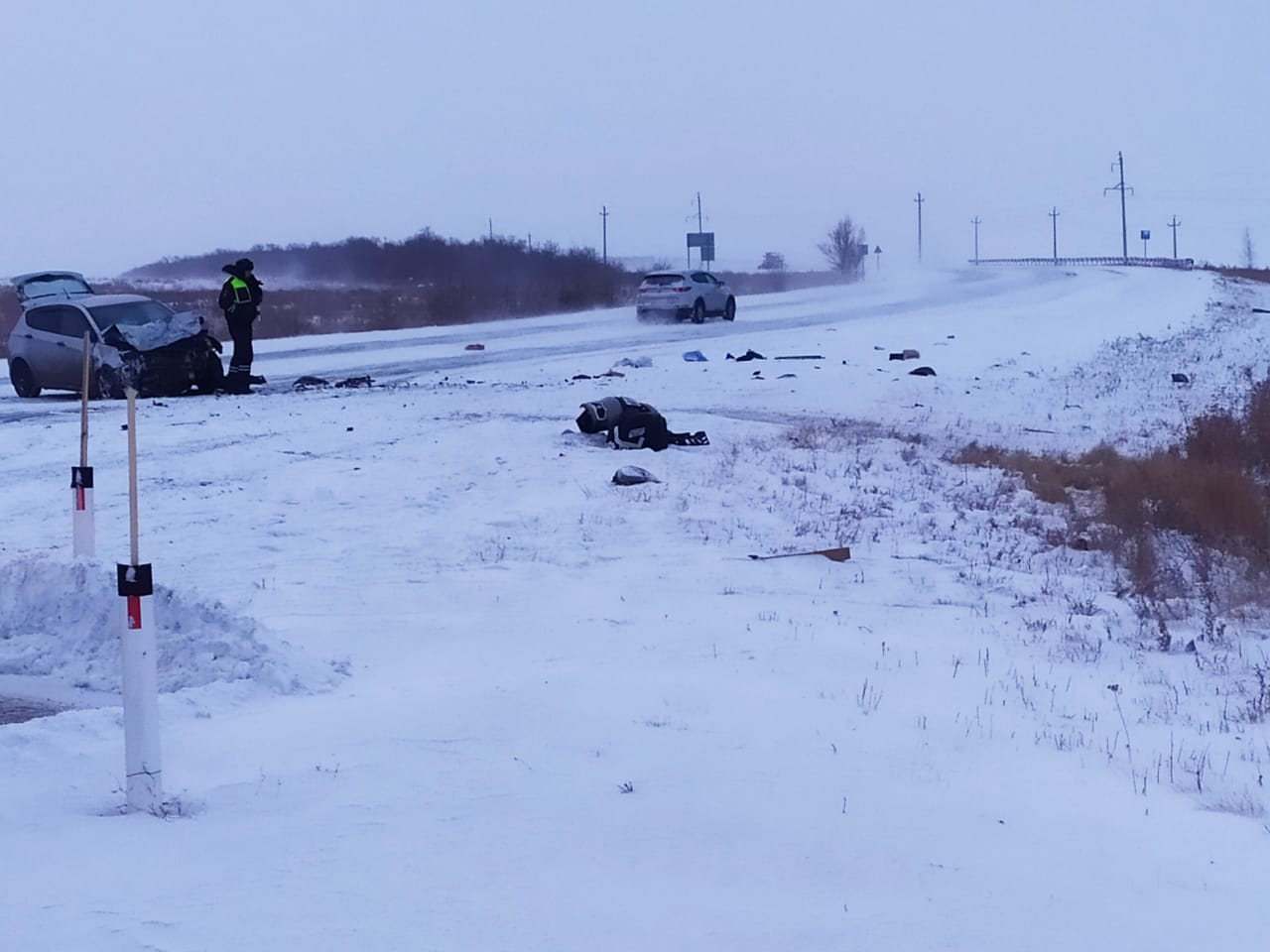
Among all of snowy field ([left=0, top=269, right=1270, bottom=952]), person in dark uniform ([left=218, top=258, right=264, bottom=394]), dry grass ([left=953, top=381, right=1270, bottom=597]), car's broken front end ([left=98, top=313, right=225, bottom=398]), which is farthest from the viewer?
person in dark uniform ([left=218, top=258, right=264, bottom=394])

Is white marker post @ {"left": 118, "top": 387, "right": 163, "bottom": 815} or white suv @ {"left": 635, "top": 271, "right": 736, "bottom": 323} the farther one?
white suv @ {"left": 635, "top": 271, "right": 736, "bottom": 323}

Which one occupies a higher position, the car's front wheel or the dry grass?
the car's front wheel

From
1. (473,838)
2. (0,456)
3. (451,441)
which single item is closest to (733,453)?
(451,441)

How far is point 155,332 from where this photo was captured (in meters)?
20.1

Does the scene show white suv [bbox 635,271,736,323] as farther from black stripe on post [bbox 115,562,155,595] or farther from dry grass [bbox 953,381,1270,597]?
black stripe on post [bbox 115,562,155,595]

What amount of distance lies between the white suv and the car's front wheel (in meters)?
20.6

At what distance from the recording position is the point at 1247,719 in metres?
7.38

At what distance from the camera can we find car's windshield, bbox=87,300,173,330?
2030cm

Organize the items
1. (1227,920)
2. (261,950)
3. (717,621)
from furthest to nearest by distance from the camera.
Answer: (717,621) < (1227,920) < (261,950)

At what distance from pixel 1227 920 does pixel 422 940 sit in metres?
2.57

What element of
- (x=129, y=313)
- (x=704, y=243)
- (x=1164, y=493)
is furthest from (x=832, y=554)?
(x=704, y=243)

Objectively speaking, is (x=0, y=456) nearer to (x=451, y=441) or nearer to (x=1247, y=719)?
(x=451, y=441)

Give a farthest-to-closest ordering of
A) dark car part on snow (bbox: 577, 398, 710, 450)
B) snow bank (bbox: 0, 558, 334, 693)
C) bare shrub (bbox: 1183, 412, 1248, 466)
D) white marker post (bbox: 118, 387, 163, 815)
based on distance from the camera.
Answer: bare shrub (bbox: 1183, 412, 1248, 466)
dark car part on snow (bbox: 577, 398, 710, 450)
snow bank (bbox: 0, 558, 334, 693)
white marker post (bbox: 118, 387, 163, 815)

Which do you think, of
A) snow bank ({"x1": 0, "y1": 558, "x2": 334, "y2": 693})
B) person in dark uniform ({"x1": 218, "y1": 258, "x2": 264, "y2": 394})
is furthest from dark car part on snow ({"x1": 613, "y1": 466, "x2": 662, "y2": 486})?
person in dark uniform ({"x1": 218, "y1": 258, "x2": 264, "y2": 394})
